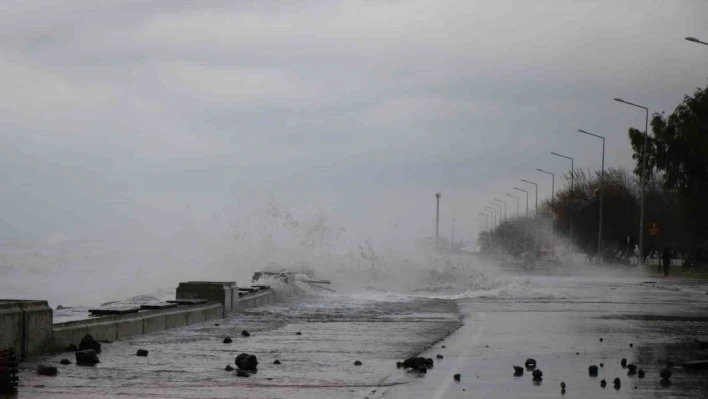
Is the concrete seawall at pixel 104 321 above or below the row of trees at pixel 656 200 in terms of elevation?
below

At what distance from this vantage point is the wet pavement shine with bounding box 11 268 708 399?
12031mm

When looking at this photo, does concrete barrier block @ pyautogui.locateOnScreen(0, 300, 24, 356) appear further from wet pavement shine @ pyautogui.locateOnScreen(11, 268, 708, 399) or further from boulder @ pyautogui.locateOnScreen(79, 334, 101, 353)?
boulder @ pyautogui.locateOnScreen(79, 334, 101, 353)

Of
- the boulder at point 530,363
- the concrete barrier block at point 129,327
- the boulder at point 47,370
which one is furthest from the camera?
the concrete barrier block at point 129,327

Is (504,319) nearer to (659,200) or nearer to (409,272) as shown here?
(409,272)

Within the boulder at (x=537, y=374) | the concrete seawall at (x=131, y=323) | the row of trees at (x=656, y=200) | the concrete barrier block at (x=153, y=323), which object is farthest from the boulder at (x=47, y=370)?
the row of trees at (x=656, y=200)

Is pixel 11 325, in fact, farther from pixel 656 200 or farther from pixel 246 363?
pixel 656 200

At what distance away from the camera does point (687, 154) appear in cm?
7575

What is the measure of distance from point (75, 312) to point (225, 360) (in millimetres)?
9381

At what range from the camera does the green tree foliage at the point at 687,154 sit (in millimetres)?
71688

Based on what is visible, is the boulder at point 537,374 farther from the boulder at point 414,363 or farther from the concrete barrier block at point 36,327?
the concrete barrier block at point 36,327

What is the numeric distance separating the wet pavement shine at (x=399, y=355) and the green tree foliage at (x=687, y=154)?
1755 inches

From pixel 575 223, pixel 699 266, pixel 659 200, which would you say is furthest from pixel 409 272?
pixel 575 223

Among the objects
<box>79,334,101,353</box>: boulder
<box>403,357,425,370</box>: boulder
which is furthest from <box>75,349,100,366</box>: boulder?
<box>403,357,425,370</box>: boulder

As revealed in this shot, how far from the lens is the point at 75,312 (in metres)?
23.6
